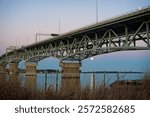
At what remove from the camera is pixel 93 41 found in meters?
20.9

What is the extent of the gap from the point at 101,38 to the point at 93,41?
0.97 m

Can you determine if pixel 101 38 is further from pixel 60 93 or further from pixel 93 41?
pixel 60 93

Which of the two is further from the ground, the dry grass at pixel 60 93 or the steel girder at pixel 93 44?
the steel girder at pixel 93 44

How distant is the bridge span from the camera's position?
15.8 m

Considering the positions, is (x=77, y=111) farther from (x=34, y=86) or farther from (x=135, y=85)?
(x=135, y=85)

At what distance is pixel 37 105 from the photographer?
368cm

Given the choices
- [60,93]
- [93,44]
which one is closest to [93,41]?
[93,44]

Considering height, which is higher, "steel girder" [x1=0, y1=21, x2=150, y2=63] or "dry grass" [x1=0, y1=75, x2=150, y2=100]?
"steel girder" [x1=0, y1=21, x2=150, y2=63]

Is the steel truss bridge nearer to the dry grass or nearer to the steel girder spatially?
the steel girder

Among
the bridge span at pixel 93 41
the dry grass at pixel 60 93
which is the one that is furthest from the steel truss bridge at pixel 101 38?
the dry grass at pixel 60 93

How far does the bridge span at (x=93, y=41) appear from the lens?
15834 millimetres

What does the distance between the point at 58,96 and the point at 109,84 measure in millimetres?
858

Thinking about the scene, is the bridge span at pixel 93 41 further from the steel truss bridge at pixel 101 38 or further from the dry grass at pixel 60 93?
the dry grass at pixel 60 93

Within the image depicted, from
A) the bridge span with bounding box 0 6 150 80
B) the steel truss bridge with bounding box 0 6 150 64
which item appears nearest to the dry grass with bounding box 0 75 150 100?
the bridge span with bounding box 0 6 150 80
